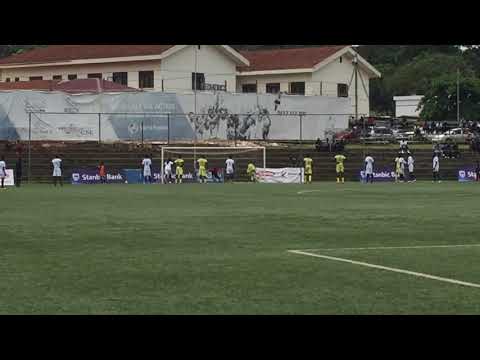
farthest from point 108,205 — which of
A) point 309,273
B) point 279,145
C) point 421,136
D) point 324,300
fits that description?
point 421,136

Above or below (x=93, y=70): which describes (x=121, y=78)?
below

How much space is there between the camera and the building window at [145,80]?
6712 centimetres

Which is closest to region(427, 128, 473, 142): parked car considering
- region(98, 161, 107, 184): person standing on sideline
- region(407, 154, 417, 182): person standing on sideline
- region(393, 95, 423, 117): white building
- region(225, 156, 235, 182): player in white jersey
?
region(407, 154, 417, 182): person standing on sideline

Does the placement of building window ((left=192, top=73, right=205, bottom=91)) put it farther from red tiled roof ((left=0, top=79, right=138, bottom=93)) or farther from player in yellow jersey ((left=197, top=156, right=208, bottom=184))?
player in yellow jersey ((left=197, top=156, right=208, bottom=184))

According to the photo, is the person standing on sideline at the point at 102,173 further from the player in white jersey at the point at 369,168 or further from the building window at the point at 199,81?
the building window at the point at 199,81

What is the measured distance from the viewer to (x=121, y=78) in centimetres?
6862

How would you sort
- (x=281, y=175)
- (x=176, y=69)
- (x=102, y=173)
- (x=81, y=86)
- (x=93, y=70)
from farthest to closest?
(x=93, y=70), (x=176, y=69), (x=81, y=86), (x=281, y=175), (x=102, y=173)

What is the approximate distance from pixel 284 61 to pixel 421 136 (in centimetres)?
1106

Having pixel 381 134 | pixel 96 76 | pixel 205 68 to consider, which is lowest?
pixel 381 134

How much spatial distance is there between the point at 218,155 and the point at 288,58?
56.6 ft

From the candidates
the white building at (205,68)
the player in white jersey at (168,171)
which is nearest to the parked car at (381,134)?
the white building at (205,68)

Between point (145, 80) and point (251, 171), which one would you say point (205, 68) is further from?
point (251, 171)

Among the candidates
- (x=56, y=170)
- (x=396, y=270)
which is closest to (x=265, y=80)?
(x=56, y=170)
